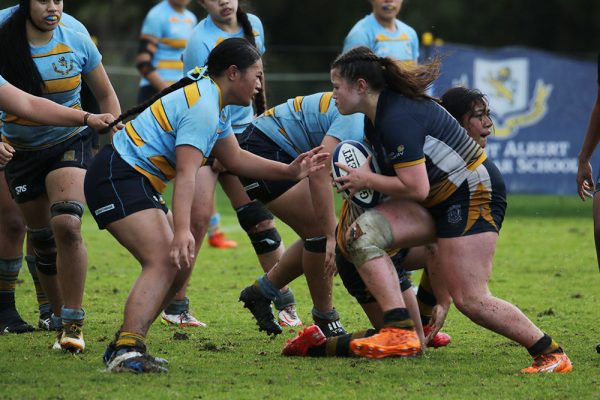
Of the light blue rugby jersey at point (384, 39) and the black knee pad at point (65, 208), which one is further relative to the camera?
the light blue rugby jersey at point (384, 39)

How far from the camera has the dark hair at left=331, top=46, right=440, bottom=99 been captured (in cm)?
543

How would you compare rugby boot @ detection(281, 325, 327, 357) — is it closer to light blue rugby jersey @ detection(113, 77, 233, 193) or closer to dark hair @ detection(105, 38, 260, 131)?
light blue rugby jersey @ detection(113, 77, 233, 193)

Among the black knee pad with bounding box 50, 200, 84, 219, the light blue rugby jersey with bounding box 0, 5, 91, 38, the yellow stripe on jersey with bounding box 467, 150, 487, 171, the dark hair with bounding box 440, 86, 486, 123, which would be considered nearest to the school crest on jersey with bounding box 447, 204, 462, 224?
the yellow stripe on jersey with bounding box 467, 150, 487, 171

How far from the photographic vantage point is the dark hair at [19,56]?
19.8 ft

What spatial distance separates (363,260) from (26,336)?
221cm

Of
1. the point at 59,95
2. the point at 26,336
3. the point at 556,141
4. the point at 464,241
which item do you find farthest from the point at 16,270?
the point at 556,141

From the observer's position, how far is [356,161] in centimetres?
552

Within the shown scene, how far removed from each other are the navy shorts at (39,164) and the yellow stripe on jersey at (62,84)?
26 cm

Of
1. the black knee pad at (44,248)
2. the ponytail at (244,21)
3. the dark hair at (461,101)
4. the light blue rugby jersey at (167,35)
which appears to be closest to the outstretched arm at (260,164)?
the dark hair at (461,101)

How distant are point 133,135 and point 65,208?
0.78 meters

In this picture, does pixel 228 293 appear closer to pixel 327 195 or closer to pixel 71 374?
pixel 327 195

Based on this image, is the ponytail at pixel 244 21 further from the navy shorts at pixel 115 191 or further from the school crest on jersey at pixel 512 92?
the school crest on jersey at pixel 512 92

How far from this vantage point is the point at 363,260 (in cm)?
541

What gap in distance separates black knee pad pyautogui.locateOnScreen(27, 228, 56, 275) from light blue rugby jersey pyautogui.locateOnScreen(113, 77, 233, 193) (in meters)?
1.18
